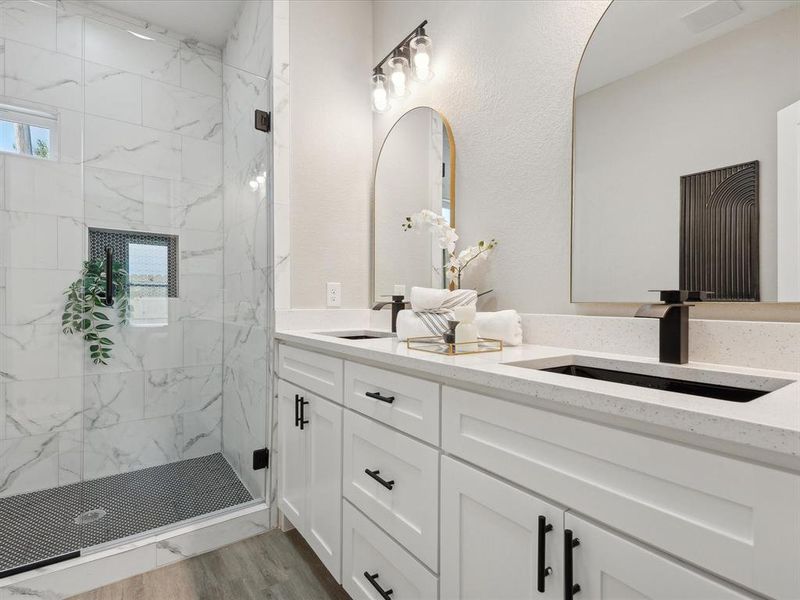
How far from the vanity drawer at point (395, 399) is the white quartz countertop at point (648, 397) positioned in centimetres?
4

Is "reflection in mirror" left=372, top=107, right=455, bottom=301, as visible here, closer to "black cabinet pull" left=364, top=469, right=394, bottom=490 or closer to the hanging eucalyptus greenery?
"black cabinet pull" left=364, top=469, right=394, bottom=490

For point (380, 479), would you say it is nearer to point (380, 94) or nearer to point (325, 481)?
point (325, 481)

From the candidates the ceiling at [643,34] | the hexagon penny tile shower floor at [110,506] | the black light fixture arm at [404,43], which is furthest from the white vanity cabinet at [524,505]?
the black light fixture arm at [404,43]

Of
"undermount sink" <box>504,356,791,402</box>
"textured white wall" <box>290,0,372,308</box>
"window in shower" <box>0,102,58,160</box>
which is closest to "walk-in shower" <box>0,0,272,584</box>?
"window in shower" <box>0,102,58,160</box>

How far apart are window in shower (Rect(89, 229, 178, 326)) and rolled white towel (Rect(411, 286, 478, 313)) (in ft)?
4.70

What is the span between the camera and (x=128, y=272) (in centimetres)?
206

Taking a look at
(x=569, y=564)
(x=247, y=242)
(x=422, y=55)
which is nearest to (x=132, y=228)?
(x=247, y=242)

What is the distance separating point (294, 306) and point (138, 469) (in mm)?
1265

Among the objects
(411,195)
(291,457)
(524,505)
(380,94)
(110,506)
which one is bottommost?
(110,506)

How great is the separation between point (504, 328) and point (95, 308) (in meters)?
2.02

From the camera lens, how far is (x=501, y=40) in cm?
150

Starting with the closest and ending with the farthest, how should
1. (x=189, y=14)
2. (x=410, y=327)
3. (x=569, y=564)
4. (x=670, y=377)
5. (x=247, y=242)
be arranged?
1. (x=569, y=564)
2. (x=670, y=377)
3. (x=410, y=327)
4. (x=247, y=242)
5. (x=189, y=14)

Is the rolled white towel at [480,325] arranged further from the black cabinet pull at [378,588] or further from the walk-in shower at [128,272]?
the walk-in shower at [128,272]

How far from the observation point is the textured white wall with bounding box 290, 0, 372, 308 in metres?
1.95
